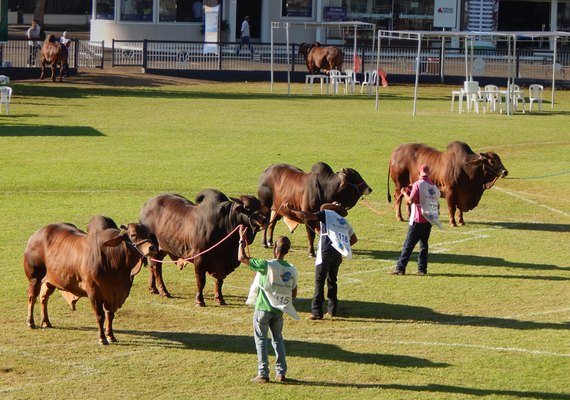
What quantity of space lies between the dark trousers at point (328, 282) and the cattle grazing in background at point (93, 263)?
263 cm

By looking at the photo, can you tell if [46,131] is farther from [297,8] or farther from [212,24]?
[297,8]

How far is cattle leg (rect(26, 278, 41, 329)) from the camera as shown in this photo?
15.5 m

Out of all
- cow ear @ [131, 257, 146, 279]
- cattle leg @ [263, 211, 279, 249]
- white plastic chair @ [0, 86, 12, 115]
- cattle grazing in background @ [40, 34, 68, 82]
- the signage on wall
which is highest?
the signage on wall

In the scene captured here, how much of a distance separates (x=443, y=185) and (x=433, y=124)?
16.8 metres

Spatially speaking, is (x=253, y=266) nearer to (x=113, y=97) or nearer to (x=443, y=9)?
(x=113, y=97)

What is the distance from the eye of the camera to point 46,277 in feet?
50.4

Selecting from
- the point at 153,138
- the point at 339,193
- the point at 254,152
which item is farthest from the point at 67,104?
the point at 339,193

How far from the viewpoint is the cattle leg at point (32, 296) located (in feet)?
50.8

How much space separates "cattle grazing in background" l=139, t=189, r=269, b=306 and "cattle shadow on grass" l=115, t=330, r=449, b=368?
4.68 feet

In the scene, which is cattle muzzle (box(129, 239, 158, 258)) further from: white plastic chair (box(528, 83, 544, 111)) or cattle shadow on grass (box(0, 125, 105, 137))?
white plastic chair (box(528, 83, 544, 111))

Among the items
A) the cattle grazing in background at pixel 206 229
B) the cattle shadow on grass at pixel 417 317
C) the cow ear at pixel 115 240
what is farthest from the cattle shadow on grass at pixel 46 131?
the cow ear at pixel 115 240

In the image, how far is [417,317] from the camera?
54.7ft

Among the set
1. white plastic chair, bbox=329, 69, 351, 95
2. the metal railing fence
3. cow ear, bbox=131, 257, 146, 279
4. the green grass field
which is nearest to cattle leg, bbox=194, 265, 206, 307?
the green grass field

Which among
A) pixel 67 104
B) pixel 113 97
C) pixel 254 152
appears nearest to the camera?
pixel 254 152
